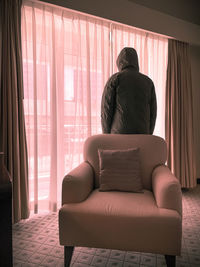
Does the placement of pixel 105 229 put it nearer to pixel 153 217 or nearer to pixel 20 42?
pixel 153 217

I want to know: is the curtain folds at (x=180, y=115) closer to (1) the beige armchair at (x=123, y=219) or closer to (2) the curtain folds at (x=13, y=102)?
Result: (1) the beige armchair at (x=123, y=219)

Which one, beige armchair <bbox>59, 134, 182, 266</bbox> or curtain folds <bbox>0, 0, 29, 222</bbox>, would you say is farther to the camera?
curtain folds <bbox>0, 0, 29, 222</bbox>

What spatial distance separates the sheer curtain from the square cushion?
93 centimetres

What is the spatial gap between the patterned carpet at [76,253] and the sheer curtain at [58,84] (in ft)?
1.30

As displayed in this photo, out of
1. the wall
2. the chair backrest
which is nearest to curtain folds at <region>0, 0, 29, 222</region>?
the wall

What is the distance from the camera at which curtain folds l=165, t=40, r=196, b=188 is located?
3.28 meters

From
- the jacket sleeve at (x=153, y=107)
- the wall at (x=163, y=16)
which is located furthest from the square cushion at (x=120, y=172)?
the wall at (x=163, y=16)

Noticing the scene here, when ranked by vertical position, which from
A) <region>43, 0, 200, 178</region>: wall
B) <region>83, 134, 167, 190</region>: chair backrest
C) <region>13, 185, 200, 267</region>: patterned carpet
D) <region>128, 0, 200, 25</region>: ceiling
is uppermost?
<region>128, 0, 200, 25</region>: ceiling

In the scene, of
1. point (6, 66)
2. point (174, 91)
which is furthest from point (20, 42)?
point (174, 91)

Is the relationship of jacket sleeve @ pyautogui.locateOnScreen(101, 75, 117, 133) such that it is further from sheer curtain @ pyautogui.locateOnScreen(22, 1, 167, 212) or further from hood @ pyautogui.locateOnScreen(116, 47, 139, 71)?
sheer curtain @ pyautogui.locateOnScreen(22, 1, 167, 212)

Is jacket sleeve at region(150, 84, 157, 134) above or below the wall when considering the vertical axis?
below

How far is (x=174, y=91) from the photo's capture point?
330 centimetres

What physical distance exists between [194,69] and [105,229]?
10.5 ft

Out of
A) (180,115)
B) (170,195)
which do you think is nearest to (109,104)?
(170,195)
